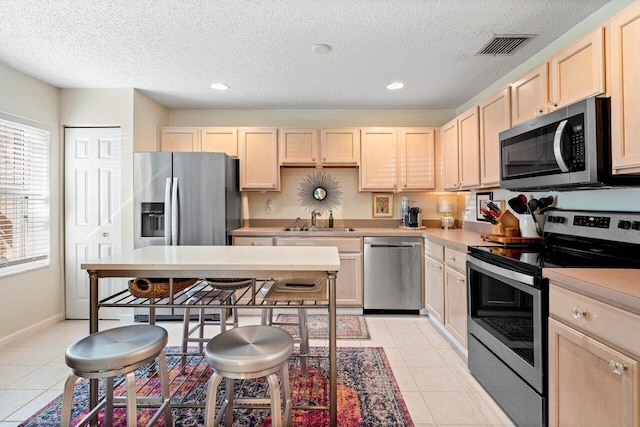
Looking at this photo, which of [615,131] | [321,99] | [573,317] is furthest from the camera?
[321,99]

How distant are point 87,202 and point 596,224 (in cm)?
446

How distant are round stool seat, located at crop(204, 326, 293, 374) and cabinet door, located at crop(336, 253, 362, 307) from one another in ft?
7.18

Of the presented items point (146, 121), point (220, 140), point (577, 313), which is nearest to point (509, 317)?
point (577, 313)

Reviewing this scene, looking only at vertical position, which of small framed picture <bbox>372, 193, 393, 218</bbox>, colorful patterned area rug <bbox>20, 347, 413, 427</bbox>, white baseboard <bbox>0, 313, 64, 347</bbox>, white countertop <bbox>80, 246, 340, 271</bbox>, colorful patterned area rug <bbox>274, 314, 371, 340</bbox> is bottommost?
colorful patterned area rug <bbox>20, 347, 413, 427</bbox>

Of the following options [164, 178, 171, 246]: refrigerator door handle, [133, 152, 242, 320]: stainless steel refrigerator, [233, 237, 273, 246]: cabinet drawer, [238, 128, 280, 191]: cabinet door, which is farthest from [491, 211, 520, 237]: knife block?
[164, 178, 171, 246]: refrigerator door handle

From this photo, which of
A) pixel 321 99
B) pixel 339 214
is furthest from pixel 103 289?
pixel 321 99

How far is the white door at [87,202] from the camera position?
3594mm

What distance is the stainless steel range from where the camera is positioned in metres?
1.61

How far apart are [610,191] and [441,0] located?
5.07 feet

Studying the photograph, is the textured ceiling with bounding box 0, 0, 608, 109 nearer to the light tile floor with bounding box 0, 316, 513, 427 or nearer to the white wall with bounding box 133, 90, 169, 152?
the white wall with bounding box 133, 90, 169, 152

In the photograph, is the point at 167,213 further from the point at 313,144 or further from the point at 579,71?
the point at 579,71

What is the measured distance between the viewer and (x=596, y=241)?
199 centimetres

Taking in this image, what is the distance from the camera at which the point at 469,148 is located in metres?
3.19

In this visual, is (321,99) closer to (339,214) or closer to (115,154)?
(339,214)
